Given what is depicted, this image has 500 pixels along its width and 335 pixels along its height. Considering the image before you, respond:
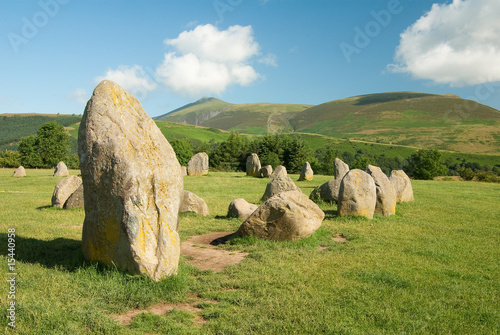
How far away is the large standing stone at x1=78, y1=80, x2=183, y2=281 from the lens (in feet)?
20.4

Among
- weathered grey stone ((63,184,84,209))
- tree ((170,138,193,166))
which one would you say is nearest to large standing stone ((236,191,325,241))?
weathered grey stone ((63,184,84,209))

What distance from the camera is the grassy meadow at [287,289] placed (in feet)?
16.2

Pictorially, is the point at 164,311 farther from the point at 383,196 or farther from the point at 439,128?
the point at 439,128

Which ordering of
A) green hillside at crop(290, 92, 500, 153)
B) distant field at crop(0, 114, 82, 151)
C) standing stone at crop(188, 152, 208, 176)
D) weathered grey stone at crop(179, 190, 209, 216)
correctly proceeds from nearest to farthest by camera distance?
1. weathered grey stone at crop(179, 190, 209, 216)
2. standing stone at crop(188, 152, 208, 176)
3. green hillside at crop(290, 92, 500, 153)
4. distant field at crop(0, 114, 82, 151)

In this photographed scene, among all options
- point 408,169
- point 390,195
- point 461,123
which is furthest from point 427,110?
point 390,195

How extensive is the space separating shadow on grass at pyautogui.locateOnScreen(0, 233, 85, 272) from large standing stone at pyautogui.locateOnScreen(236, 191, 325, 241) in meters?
4.38

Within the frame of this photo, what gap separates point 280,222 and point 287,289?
11.1ft

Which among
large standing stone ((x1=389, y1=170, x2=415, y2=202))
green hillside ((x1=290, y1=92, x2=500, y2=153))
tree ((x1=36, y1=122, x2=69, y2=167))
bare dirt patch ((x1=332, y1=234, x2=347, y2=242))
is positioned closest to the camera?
bare dirt patch ((x1=332, y1=234, x2=347, y2=242))

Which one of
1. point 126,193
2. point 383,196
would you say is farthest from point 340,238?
point 126,193

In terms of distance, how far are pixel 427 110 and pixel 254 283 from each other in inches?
8333

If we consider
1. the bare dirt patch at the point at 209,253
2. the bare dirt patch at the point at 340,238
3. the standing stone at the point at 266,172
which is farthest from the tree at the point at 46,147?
the bare dirt patch at the point at 340,238

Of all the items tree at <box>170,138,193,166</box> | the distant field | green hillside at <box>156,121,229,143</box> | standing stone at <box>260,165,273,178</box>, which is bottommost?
standing stone at <box>260,165,273,178</box>

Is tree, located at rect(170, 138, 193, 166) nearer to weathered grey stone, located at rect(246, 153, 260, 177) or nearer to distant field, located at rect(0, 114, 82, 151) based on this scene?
weathered grey stone, located at rect(246, 153, 260, 177)

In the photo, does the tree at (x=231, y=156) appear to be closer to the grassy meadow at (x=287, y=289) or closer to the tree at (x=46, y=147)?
the tree at (x=46, y=147)
